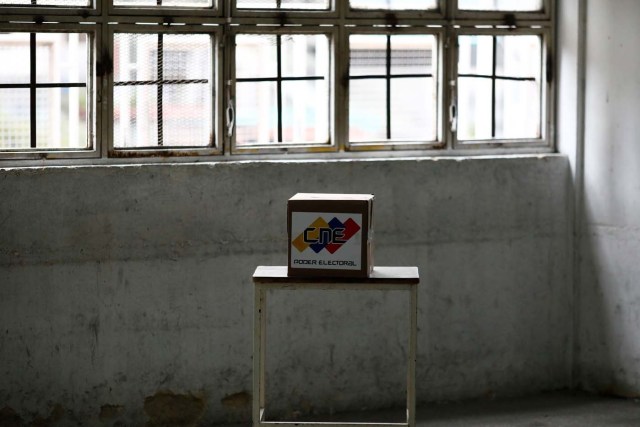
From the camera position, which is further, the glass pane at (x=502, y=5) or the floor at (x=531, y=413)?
the glass pane at (x=502, y=5)

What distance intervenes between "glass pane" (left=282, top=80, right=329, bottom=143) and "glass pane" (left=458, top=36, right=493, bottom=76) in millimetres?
726

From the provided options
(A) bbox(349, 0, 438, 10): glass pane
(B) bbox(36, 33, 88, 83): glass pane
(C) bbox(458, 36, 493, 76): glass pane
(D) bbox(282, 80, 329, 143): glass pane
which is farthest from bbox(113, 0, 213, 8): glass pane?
(C) bbox(458, 36, 493, 76): glass pane

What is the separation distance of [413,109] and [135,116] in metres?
1.37

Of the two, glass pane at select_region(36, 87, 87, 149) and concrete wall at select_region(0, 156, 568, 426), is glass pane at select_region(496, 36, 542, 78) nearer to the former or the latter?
concrete wall at select_region(0, 156, 568, 426)

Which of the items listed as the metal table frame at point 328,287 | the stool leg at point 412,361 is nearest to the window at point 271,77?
the metal table frame at point 328,287

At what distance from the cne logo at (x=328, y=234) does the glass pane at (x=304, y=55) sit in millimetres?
1456

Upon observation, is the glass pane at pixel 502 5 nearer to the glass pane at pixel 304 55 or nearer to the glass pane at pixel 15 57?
the glass pane at pixel 304 55

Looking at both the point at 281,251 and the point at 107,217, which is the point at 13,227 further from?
the point at 281,251

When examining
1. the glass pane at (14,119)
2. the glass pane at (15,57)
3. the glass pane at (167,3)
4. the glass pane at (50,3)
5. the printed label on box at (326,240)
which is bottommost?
the printed label on box at (326,240)

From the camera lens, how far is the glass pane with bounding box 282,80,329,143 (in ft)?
16.6

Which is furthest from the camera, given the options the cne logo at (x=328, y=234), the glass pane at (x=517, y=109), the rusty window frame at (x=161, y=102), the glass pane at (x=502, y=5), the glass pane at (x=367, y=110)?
the glass pane at (x=517, y=109)

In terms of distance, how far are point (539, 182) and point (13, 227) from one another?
2.57m

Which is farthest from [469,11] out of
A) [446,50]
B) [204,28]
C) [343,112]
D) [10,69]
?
[10,69]

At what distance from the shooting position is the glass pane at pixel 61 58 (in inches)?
185
